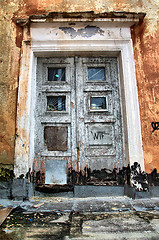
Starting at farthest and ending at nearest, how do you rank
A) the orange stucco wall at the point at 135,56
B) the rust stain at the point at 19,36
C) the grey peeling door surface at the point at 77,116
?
the rust stain at the point at 19,36
the grey peeling door surface at the point at 77,116
the orange stucco wall at the point at 135,56

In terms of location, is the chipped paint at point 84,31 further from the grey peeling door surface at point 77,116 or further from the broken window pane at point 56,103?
the broken window pane at point 56,103

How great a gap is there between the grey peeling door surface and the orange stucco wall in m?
0.46

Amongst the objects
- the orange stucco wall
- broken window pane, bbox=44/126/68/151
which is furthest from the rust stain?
broken window pane, bbox=44/126/68/151

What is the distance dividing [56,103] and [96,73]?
1028 mm

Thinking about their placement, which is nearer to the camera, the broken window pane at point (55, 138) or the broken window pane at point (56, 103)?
the broken window pane at point (55, 138)

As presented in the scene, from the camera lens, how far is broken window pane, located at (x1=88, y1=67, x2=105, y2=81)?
3.57m

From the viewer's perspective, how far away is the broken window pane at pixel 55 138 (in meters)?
3.25

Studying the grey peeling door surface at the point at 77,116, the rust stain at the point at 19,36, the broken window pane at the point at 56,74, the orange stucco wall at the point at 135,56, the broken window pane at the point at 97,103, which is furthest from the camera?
the broken window pane at the point at 56,74

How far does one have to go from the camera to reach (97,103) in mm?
3469

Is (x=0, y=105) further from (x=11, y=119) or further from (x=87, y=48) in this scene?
(x=87, y=48)

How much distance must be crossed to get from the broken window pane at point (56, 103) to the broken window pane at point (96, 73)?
0.71 meters

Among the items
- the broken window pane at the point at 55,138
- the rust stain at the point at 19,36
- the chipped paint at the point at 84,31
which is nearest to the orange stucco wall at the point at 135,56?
the rust stain at the point at 19,36

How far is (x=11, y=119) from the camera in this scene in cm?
309

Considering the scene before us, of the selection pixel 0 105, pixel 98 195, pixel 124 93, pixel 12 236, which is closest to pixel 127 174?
pixel 98 195
